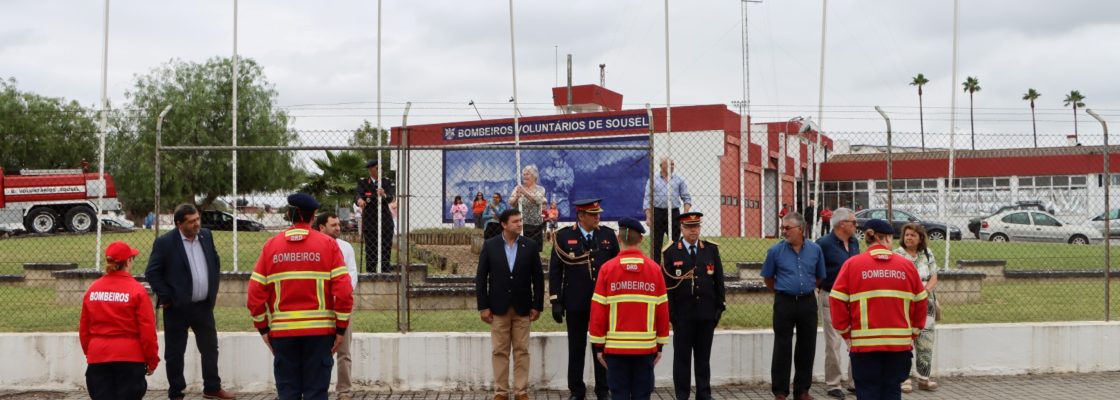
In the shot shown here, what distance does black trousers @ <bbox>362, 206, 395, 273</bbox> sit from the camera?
484 inches

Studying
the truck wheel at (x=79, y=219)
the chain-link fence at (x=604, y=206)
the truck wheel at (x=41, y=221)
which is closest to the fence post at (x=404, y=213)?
the chain-link fence at (x=604, y=206)

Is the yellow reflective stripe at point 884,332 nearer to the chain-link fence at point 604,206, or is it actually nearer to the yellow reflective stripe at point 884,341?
the yellow reflective stripe at point 884,341

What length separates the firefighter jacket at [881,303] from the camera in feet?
20.7

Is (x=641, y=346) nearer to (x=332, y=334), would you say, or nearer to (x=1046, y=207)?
(x=332, y=334)

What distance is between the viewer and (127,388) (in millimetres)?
6113

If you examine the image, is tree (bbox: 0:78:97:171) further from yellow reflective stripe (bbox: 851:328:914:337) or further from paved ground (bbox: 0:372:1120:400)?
yellow reflective stripe (bbox: 851:328:914:337)

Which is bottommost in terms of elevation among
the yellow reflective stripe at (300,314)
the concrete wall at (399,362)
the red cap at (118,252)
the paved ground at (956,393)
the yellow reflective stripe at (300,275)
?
the paved ground at (956,393)

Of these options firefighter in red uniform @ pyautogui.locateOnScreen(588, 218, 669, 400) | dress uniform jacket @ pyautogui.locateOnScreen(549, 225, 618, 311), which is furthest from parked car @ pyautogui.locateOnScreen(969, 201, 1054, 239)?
firefighter in red uniform @ pyautogui.locateOnScreen(588, 218, 669, 400)

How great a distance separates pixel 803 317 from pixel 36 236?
2204cm

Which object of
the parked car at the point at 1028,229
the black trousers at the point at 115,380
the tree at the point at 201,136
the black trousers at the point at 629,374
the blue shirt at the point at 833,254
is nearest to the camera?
the black trousers at the point at 115,380

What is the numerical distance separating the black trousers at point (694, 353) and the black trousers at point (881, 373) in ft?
5.10

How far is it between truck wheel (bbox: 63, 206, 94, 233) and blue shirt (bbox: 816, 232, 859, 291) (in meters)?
25.4

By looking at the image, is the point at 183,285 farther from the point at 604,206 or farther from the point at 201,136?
the point at 201,136

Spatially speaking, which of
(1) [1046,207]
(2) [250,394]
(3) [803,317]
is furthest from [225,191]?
(3) [803,317]
